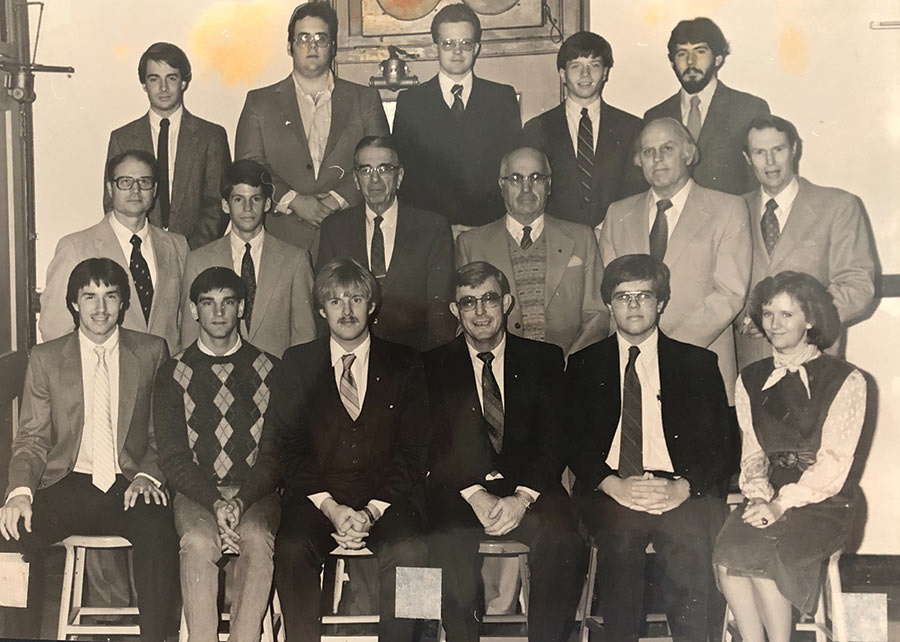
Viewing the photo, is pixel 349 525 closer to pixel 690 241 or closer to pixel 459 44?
pixel 690 241

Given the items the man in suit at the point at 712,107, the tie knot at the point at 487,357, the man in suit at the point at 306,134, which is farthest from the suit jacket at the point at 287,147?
the man in suit at the point at 712,107

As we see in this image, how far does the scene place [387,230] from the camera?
9.53 feet

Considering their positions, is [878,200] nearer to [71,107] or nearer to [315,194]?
[315,194]

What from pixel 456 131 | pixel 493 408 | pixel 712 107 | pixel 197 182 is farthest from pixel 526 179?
pixel 197 182

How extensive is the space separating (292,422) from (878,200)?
1.92 metres

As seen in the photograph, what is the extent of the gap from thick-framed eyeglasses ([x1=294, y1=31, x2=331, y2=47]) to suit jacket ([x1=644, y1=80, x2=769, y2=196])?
45.0 inches

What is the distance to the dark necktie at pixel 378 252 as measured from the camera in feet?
9.48

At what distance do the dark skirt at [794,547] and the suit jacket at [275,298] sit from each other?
1455 mm

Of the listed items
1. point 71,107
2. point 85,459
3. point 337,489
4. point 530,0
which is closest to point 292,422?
point 337,489

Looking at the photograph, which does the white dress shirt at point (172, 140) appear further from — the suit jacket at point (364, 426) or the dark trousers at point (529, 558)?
the dark trousers at point (529, 558)

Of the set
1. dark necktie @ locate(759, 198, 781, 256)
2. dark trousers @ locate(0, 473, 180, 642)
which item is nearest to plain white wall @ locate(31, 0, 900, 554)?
dark necktie @ locate(759, 198, 781, 256)

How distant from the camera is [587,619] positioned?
278cm

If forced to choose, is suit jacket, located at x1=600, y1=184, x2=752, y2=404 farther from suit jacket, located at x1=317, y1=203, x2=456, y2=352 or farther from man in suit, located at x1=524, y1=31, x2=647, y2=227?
suit jacket, located at x1=317, y1=203, x2=456, y2=352

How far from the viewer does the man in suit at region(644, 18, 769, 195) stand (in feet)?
9.14
